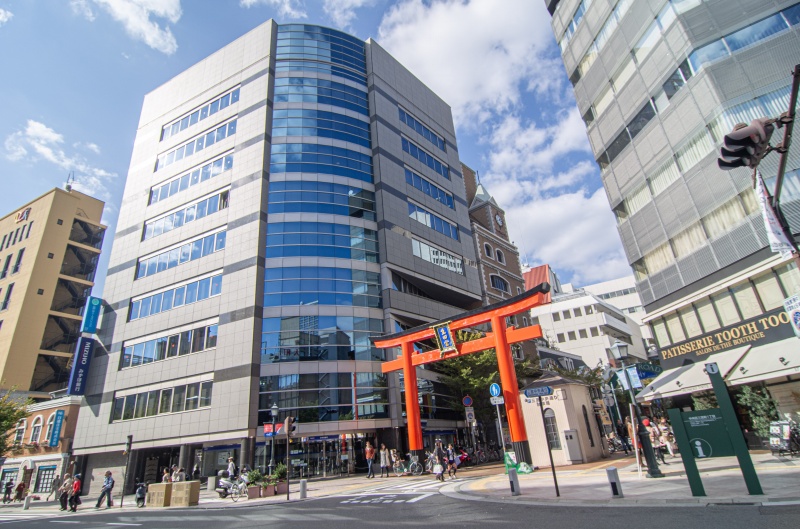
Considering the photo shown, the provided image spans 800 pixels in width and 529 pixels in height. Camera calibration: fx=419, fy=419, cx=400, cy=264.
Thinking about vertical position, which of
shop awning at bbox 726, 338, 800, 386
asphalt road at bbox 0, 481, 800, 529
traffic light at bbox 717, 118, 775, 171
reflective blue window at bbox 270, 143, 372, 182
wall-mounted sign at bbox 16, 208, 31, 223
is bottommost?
asphalt road at bbox 0, 481, 800, 529

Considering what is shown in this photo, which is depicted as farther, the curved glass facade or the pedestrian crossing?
the curved glass facade

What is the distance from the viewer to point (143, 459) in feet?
103

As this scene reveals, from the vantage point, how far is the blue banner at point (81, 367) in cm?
3356

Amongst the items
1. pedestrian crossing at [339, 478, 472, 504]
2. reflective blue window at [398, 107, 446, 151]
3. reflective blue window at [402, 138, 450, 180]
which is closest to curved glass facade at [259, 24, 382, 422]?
reflective blue window at [402, 138, 450, 180]

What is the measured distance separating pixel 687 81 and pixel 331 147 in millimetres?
25047

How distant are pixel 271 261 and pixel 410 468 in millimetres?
17080

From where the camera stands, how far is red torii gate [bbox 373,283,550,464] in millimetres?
20516

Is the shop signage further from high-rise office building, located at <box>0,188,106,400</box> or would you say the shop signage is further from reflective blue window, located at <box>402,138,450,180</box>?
high-rise office building, located at <box>0,188,106,400</box>

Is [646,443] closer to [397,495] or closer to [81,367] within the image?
[397,495]

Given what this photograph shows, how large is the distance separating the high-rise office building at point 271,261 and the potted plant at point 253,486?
727 centimetres

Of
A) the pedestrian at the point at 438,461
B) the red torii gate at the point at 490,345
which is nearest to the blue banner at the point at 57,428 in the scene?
the red torii gate at the point at 490,345

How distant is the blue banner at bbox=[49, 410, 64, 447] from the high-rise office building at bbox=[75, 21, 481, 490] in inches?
137

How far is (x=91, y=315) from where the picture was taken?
35438 millimetres

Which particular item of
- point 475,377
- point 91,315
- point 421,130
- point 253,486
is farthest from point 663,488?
point 91,315
